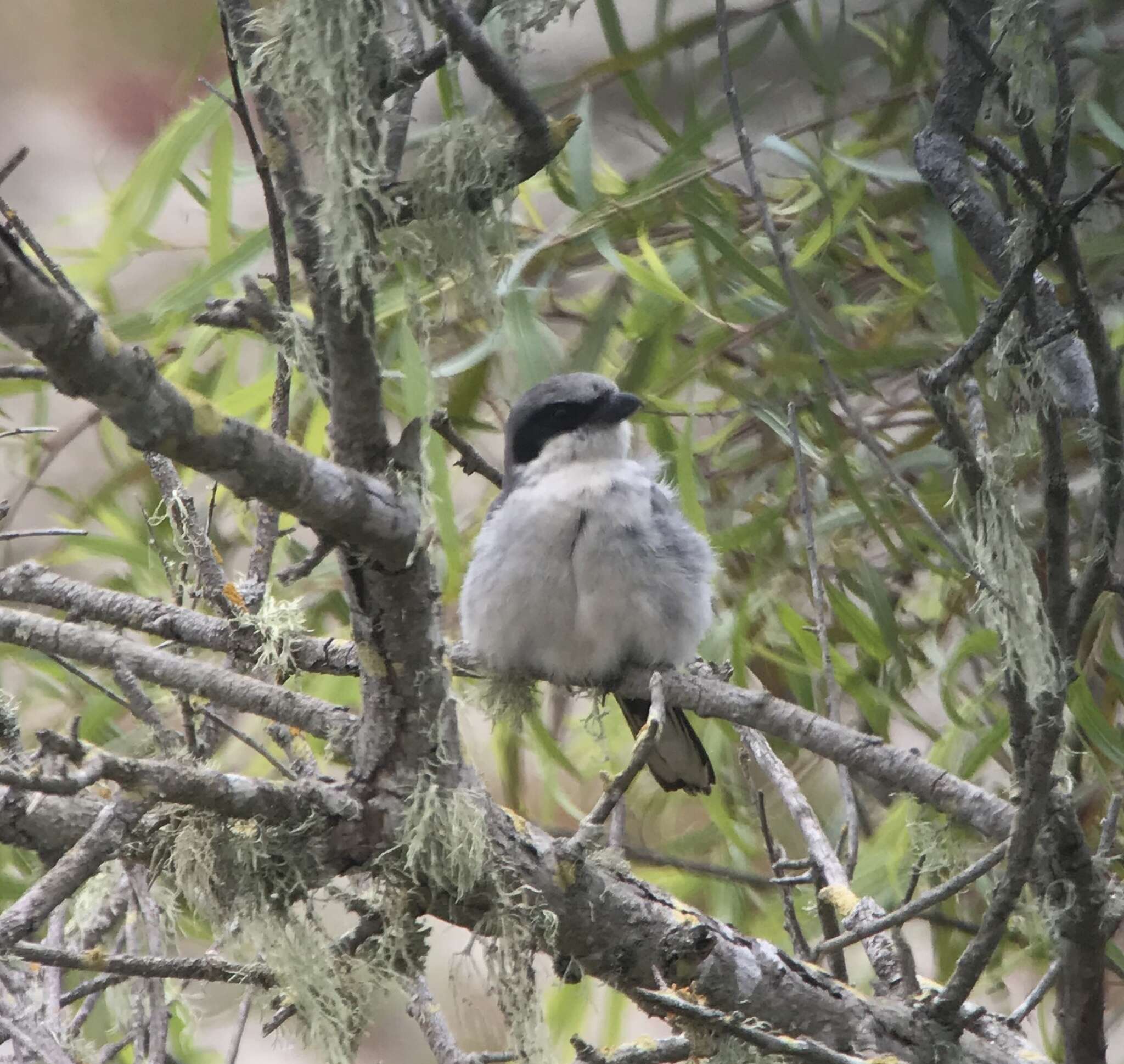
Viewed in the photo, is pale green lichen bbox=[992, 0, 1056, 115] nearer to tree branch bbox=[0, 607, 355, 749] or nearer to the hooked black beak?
the hooked black beak

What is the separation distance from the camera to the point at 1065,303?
5.80ft

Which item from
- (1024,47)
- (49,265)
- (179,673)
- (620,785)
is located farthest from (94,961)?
(1024,47)

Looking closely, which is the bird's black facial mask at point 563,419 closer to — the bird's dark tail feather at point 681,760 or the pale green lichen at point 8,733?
the bird's dark tail feather at point 681,760

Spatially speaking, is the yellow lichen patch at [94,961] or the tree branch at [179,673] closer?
the yellow lichen patch at [94,961]

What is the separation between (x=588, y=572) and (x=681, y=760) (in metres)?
0.33

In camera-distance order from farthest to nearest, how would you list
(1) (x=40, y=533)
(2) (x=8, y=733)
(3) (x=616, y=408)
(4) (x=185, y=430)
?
1. (3) (x=616, y=408)
2. (1) (x=40, y=533)
3. (2) (x=8, y=733)
4. (4) (x=185, y=430)

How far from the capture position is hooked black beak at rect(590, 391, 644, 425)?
6.00ft

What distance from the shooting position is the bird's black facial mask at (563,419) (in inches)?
72.6

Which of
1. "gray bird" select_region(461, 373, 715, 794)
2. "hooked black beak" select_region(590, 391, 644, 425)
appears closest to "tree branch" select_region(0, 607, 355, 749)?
"gray bird" select_region(461, 373, 715, 794)

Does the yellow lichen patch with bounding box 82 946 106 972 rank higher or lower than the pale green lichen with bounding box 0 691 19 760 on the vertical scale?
lower

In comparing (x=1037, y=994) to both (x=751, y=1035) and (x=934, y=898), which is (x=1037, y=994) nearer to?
(x=934, y=898)

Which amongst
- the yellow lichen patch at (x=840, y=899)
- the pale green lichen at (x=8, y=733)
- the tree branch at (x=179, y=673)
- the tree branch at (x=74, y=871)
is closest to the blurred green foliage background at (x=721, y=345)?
the yellow lichen patch at (x=840, y=899)

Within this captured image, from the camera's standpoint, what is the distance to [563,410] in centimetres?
191

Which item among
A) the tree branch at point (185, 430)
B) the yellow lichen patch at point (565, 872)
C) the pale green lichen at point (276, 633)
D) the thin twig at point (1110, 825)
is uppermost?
→ the pale green lichen at point (276, 633)
